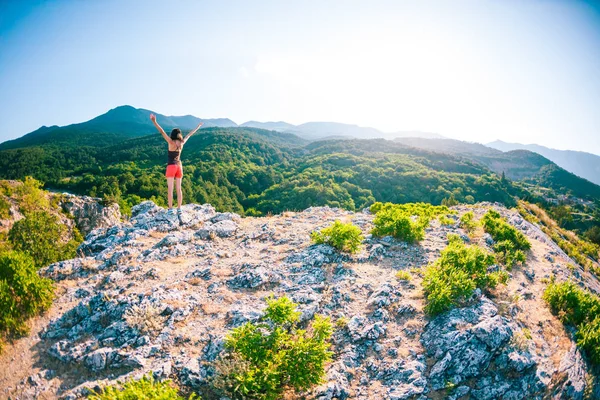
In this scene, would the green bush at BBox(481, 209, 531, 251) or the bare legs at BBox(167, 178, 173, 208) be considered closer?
the bare legs at BBox(167, 178, 173, 208)

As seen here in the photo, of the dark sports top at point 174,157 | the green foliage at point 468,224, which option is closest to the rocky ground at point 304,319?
the green foliage at point 468,224

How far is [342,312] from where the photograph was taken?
301 inches

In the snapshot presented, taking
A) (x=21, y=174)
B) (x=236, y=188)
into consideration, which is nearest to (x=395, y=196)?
(x=236, y=188)

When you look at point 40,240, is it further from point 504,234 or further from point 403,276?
point 504,234

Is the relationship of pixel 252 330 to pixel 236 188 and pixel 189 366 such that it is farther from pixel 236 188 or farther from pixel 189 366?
pixel 236 188

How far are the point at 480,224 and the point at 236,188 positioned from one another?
101620 mm

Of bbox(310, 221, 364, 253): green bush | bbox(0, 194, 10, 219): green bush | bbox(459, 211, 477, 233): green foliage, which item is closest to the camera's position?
bbox(310, 221, 364, 253): green bush

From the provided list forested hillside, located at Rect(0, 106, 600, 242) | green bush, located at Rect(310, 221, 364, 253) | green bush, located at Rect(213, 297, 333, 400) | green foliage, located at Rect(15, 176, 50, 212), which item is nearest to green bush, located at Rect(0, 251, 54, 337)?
green bush, located at Rect(213, 297, 333, 400)

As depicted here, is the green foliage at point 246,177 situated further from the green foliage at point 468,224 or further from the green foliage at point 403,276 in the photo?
the green foliage at point 403,276

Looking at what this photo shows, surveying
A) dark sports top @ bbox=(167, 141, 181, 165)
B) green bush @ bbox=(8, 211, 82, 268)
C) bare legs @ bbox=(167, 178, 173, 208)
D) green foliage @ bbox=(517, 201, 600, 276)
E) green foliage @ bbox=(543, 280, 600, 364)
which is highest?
dark sports top @ bbox=(167, 141, 181, 165)

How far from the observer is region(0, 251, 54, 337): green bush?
614cm

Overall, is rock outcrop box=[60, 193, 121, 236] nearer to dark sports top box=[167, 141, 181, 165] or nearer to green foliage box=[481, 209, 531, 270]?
dark sports top box=[167, 141, 181, 165]

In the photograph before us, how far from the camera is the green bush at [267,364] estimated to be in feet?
16.3

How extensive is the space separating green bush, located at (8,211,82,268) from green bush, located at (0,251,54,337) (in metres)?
2.92
